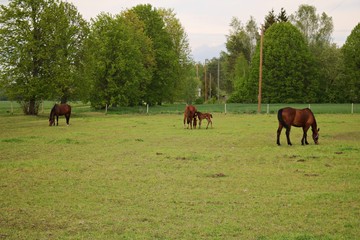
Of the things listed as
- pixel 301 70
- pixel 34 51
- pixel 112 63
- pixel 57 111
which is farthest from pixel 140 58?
pixel 301 70

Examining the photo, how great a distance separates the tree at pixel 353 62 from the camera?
6731cm

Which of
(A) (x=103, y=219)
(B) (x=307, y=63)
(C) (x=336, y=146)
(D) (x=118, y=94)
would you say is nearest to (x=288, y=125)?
(C) (x=336, y=146)

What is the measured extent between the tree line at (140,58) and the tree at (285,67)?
0.55 ft

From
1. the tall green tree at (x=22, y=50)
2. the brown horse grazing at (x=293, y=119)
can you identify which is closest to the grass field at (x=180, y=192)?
the brown horse grazing at (x=293, y=119)

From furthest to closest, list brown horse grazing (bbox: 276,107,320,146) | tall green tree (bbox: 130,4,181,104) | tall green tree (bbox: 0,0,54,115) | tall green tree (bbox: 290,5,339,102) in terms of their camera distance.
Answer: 1. tall green tree (bbox: 290,5,339,102)
2. tall green tree (bbox: 130,4,181,104)
3. tall green tree (bbox: 0,0,54,115)
4. brown horse grazing (bbox: 276,107,320,146)

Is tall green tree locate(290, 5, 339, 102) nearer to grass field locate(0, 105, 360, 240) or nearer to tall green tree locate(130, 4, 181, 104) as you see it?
tall green tree locate(130, 4, 181, 104)

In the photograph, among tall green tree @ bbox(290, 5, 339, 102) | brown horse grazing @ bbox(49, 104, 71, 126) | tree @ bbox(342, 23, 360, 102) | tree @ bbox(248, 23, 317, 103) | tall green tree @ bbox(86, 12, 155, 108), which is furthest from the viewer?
→ tall green tree @ bbox(290, 5, 339, 102)

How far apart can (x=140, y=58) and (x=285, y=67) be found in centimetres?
2745

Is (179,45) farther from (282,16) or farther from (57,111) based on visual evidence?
(57,111)

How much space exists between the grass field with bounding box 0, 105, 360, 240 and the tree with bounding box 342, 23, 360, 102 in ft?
181

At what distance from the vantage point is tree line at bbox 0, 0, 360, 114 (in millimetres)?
41969

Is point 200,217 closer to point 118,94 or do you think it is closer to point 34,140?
point 34,140

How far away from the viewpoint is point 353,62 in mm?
67375

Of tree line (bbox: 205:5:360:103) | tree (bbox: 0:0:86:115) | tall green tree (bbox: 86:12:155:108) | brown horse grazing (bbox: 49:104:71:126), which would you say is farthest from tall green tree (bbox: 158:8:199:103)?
brown horse grazing (bbox: 49:104:71:126)
